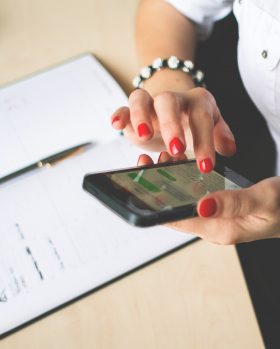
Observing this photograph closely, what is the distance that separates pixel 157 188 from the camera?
1.26 feet

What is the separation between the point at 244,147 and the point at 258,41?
0.26m

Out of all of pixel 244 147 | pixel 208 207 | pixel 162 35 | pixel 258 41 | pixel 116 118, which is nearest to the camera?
pixel 208 207

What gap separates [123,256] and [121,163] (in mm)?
122

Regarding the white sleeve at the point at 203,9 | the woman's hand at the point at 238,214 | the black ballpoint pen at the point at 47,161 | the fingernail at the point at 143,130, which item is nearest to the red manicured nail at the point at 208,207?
the woman's hand at the point at 238,214

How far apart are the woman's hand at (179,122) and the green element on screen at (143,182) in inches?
1.5

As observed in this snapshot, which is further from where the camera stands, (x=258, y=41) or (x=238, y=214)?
(x=258, y=41)

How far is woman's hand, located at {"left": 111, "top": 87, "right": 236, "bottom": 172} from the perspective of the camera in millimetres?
410

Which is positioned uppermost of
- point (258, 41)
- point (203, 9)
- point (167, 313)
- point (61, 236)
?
point (203, 9)

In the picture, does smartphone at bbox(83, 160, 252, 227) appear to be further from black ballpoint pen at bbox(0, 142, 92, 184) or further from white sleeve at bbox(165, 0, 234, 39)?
white sleeve at bbox(165, 0, 234, 39)

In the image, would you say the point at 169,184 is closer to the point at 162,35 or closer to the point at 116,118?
the point at 116,118

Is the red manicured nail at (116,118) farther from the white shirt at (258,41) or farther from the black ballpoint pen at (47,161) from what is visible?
the white shirt at (258,41)

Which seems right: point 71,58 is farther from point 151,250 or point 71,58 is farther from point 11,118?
point 151,250

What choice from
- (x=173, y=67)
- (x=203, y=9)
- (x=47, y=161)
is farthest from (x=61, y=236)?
(x=203, y=9)

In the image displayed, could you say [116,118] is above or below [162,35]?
below
